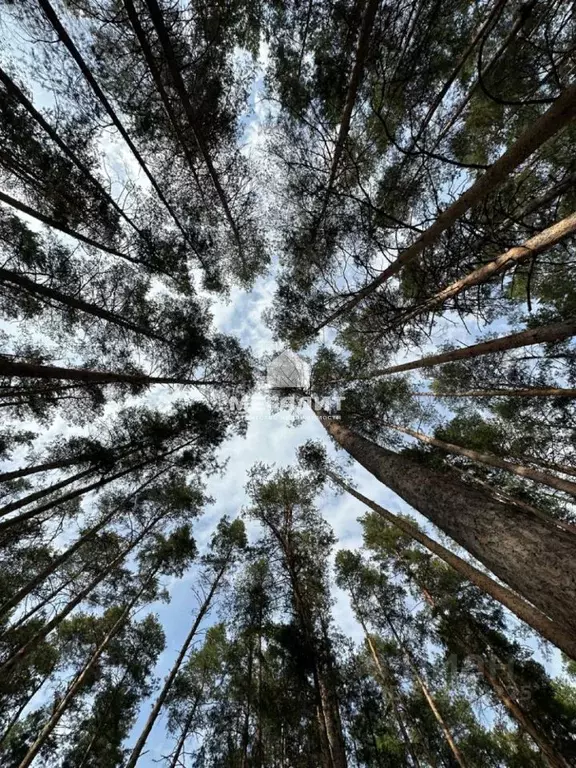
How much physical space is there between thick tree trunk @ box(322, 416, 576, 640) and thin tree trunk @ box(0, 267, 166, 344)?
7112 mm

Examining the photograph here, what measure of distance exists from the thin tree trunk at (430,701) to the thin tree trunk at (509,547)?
8976mm

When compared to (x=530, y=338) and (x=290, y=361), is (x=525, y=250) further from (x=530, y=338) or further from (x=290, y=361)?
(x=290, y=361)

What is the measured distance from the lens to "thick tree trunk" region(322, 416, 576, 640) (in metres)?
2.03

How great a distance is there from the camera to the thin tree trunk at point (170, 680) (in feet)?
24.4

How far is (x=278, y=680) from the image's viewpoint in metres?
10.2

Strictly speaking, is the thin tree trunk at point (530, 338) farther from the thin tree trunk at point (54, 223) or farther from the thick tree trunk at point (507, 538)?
the thin tree trunk at point (54, 223)

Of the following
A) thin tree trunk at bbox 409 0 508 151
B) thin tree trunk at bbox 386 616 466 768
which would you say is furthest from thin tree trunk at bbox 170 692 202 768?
thin tree trunk at bbox 409 0 508 151

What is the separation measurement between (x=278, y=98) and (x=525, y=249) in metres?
7.39

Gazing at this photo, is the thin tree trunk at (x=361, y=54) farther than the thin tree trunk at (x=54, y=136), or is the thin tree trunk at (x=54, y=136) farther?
the thin tree trunk at (x=54, y=136)

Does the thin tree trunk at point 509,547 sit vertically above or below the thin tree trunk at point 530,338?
below

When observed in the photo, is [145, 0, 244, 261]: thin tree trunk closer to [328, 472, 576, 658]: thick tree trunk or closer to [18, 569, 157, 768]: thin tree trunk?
[328, 472, 576, 658]: thick tree trunk

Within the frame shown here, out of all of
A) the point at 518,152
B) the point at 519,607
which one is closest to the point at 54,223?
the point at 518,152

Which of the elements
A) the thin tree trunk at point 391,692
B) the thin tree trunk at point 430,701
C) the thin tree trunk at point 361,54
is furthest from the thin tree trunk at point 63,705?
the thin tree trunk at point 361,54

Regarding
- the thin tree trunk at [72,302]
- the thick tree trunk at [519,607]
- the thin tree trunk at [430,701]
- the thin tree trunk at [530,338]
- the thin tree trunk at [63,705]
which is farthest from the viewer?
the thin tree trunk at [430,701]
